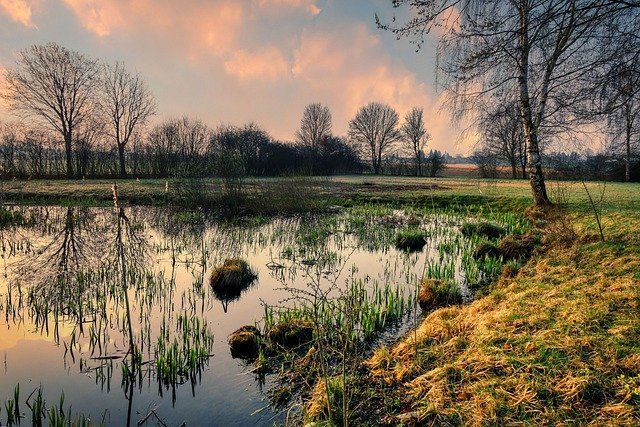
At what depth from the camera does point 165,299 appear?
7.76m

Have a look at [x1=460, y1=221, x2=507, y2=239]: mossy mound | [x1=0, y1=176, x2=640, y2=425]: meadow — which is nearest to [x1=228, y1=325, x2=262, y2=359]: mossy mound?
[x1=0, y1=176, x2=640, y2=425]: meadow

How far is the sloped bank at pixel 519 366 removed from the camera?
3.35 metres

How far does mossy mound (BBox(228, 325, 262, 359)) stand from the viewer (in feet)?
18.2

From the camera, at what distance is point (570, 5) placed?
15.9ft

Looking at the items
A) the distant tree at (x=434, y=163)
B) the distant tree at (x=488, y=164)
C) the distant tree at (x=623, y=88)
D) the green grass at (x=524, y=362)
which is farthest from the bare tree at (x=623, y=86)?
the distant tree at (x=434, y=163)

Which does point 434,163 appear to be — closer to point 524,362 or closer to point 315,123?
point 315,123

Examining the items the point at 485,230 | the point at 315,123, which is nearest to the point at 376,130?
the point at 315,123

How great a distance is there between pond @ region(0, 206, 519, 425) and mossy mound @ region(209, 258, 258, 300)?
0.20 m

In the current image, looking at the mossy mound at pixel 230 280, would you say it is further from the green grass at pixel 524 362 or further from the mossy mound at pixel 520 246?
the mossy mound at pixel 520 246

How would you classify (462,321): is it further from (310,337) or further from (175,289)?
(175,289)

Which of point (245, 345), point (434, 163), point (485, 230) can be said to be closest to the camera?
point (245, 345)

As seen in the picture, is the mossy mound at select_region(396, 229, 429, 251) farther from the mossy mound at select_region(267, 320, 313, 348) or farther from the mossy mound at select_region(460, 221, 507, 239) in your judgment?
the mossy mound at select_region(267, 320, 313, 348)

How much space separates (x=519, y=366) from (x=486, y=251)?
7.65 m

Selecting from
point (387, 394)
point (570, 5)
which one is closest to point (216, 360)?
point (387, 394)
